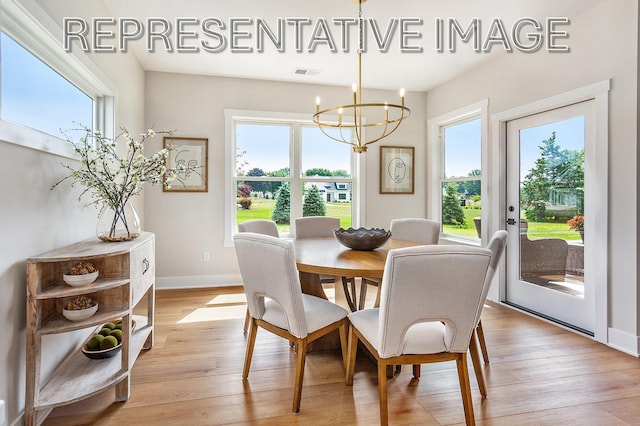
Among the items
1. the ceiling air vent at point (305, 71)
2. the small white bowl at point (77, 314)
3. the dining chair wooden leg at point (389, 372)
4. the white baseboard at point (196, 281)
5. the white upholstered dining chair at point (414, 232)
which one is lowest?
the dining chair wooden leg at point (389, 372)

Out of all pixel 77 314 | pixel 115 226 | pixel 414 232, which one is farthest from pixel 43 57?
pixel 414 232

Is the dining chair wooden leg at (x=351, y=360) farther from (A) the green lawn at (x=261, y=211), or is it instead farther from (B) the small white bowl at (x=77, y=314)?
(A) the green lawn at (x=261, y=211)

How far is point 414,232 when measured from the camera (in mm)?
3340

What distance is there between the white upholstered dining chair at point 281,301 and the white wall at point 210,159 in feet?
8.06

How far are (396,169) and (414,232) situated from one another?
1803 mm

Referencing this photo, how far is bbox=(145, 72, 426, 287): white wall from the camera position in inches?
166

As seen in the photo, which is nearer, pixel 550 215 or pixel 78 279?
pixel 78 279

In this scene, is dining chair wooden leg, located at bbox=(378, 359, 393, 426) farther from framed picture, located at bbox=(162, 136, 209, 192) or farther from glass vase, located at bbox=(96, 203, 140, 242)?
framed picture, located at bbox=(162, 136, 209, 192)

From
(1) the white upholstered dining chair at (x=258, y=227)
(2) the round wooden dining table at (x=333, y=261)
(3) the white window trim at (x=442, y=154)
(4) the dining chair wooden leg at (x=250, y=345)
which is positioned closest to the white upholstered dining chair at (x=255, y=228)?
(1) the white upholstered dining chair at (x=258, y=227)

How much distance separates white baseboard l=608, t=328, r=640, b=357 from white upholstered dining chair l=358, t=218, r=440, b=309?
139 centimetres

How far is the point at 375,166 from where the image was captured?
4887mm

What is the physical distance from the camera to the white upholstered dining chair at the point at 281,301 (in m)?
1.78

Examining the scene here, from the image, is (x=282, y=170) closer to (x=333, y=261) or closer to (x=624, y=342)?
(x=333, y=261)

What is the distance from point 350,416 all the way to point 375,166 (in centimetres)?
354
